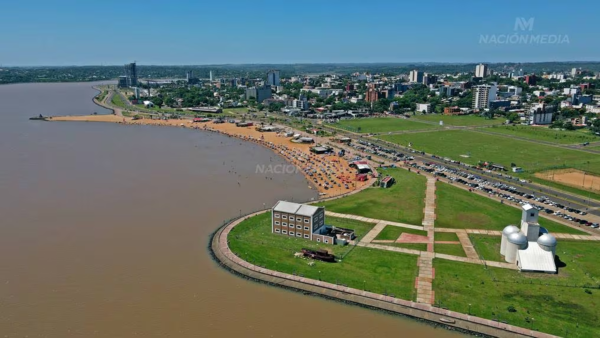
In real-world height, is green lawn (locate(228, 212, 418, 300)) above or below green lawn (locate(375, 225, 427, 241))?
below

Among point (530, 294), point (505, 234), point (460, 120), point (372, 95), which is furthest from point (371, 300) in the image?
point (372, 95)

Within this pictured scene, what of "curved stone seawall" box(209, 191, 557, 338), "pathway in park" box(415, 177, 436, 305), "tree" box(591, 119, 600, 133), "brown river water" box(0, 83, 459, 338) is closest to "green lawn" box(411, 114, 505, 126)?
"tree" box(591, 119, 600, 133)

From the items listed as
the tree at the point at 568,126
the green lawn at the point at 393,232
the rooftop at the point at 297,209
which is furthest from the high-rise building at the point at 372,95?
the rooftop at the point at 297,209

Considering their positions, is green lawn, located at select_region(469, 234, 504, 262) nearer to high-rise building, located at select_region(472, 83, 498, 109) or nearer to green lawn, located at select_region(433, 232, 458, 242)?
green lawn, located at select_region(433, 232, 458, 242)

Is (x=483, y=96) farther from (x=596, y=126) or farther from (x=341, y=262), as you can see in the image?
(x=341, y=262)

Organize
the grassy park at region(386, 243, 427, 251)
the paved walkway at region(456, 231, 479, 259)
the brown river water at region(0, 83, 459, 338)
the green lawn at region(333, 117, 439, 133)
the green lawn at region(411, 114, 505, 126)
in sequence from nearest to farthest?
the brown river water at region(0, 83, 459, 338), the paved walkway at region(456, 231, 479, 259), the grassy park at region(386, 243, 427, 251), the green lawn at region(333, 117, 439, 133), the green lawn at region(411, 114, 505, 126)

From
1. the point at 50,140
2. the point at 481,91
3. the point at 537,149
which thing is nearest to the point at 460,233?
the point at 537,149

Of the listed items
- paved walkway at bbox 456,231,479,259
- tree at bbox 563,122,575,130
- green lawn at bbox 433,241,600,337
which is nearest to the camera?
green lawn at bbox 433,241,600,337
